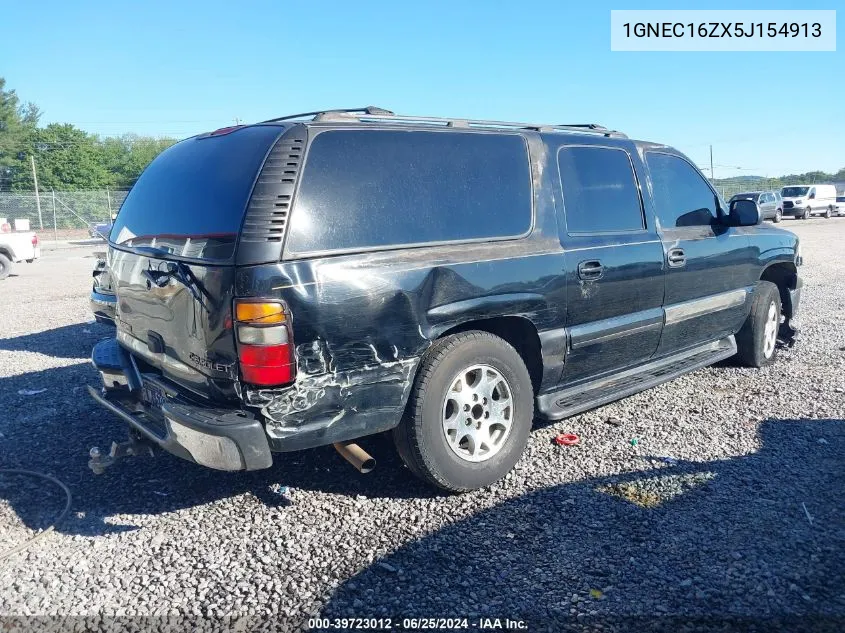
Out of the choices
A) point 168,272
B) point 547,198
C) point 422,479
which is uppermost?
point 547,198

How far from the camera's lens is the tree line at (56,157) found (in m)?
46.5

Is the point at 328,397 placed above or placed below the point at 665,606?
above

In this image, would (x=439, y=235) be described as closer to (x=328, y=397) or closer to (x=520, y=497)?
(x=328, y=397)

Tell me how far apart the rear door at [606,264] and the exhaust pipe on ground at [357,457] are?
1.47m

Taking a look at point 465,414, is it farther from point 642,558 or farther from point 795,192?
point 795,192

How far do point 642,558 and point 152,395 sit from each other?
2.54 metres

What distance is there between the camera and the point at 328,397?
3.04 m

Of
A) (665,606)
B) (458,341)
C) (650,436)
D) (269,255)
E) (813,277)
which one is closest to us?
(665,606)

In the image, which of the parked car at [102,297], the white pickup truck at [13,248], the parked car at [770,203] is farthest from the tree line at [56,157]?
the parked car at [102,297]

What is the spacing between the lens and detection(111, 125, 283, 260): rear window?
9.85ft

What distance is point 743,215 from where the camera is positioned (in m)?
5.12

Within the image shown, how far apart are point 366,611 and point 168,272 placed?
5.86 ft

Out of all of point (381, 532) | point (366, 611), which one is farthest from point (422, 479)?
point (366, 611)

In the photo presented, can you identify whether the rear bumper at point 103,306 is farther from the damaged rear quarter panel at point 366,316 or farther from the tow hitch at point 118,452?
the damaged rear quarter panel at point 366,316
